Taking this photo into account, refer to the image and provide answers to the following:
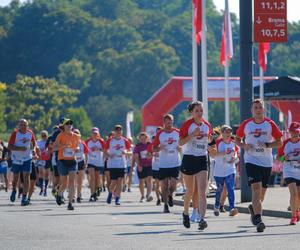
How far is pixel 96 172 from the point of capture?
32.3m

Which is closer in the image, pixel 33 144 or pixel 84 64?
pixel 33 144

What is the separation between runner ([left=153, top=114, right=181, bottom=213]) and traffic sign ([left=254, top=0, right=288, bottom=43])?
284 cm

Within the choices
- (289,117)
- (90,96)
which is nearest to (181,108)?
(90,96)

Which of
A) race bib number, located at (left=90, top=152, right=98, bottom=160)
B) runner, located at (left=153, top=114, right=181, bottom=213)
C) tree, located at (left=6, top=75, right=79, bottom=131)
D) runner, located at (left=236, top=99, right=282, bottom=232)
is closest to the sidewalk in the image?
runner, located at (left=153, top=114, right=181, bottom=213)

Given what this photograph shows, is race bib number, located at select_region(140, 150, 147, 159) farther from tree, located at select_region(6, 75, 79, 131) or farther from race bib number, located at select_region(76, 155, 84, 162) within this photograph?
tree, located at select_region(6, 75, 79, 131)

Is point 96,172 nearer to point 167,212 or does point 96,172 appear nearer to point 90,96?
point 167,212

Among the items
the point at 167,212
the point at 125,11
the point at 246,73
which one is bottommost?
the point at 167,212

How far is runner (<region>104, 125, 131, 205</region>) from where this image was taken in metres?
29.4

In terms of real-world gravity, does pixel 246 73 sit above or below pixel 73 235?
above

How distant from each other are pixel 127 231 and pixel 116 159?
35.7 feet

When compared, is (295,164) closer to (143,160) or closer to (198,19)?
(143,160)

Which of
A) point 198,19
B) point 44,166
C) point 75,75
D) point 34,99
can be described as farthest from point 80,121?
point 198,19

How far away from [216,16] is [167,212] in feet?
413

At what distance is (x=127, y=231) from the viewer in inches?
738
